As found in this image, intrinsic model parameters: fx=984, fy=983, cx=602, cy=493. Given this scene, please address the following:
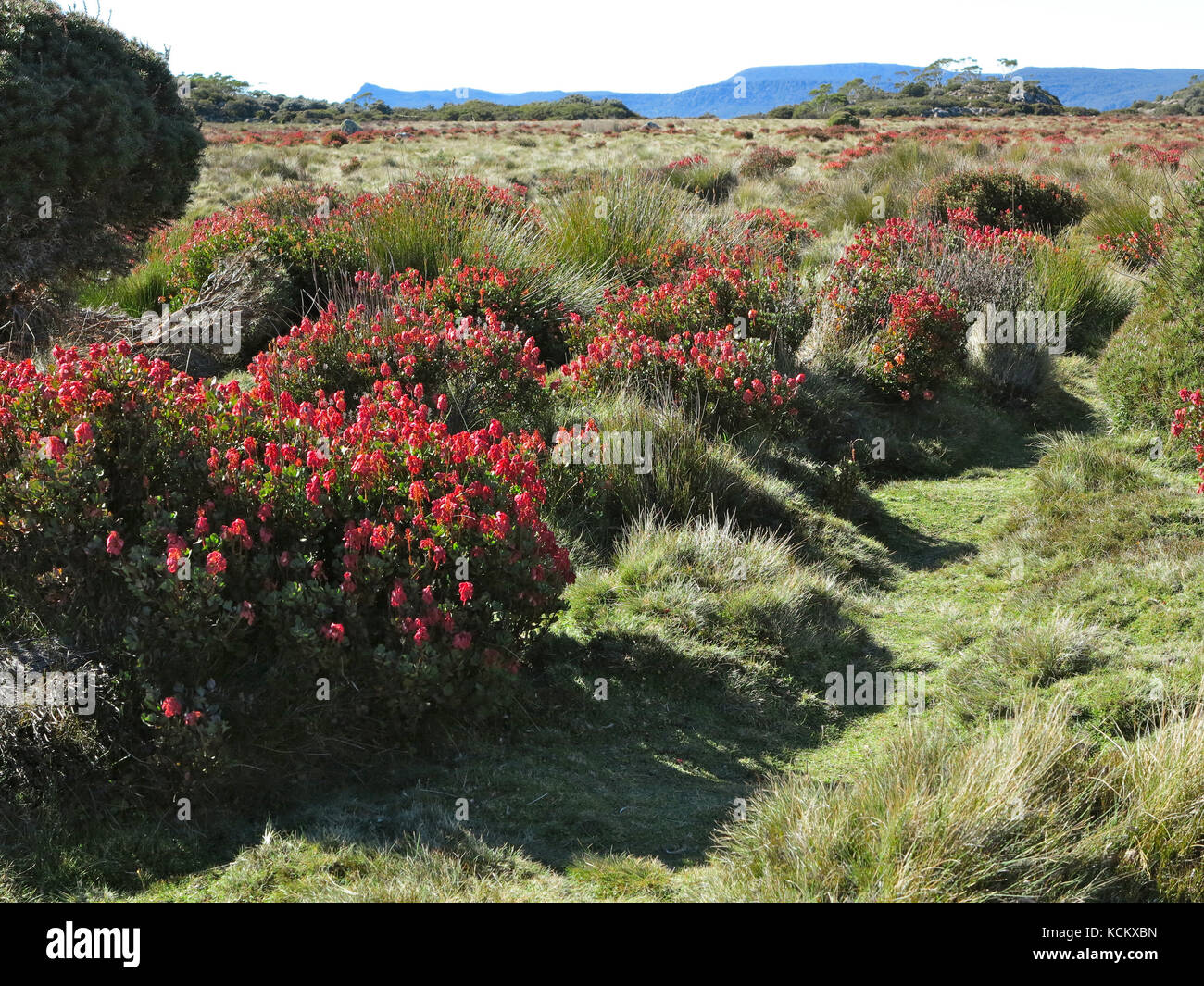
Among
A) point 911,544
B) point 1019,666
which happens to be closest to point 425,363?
point 911,544

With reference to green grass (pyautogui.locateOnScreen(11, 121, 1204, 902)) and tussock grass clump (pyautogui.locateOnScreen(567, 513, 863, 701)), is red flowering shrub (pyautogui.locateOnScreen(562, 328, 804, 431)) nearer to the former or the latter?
green grass (pyautogui.locateOnScreen(11, 121, 1204, 902))

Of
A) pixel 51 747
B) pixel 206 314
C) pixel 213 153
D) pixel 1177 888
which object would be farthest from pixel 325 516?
pixel 213 153

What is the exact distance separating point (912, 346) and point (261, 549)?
6028 millimetres

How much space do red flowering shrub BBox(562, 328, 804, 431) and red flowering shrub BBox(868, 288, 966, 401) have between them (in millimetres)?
1319

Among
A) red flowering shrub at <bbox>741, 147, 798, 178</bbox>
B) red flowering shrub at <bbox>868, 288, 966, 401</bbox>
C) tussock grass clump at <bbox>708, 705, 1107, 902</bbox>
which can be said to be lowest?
tussock grass clump at <bbox>708, 705, 1107, 902</bbox>

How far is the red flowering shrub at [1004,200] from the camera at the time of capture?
1273cm

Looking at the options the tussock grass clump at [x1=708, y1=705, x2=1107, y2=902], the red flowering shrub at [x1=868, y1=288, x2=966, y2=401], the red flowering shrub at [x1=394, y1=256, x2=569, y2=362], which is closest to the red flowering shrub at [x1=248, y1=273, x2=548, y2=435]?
the red flowering shrub at [x1=394, y1=256, x2=569, y2=362]

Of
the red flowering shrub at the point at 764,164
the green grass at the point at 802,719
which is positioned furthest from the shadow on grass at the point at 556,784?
the red flowering shrub at the point at 764,164

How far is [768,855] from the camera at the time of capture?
3.03 meters

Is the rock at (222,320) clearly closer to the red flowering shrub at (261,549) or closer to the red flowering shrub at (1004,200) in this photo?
the red flowering shrub at (261,549)

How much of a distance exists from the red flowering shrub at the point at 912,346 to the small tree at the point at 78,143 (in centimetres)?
549

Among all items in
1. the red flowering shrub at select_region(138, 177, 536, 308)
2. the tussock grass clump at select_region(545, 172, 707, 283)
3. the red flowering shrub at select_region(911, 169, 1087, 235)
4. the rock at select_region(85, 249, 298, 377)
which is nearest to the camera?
the rock at select_region(85, 249, 298, 377)

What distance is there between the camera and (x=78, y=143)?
19.8 feet

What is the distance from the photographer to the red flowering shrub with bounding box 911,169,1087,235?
12727mm
